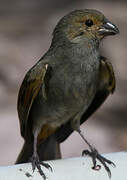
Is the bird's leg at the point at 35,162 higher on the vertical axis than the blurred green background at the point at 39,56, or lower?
higher

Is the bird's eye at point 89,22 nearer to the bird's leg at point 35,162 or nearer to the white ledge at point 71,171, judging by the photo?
the bird's leg at point 35,162

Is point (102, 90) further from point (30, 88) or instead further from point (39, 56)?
point (39, 56)

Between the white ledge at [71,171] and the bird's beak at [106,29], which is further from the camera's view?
the bird's beak at [106,29]

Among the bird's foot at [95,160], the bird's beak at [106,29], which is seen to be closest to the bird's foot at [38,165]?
the bird's foot at [95,160]

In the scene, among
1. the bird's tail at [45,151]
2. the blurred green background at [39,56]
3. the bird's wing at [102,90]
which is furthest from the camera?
the blurred green background at [39,56]

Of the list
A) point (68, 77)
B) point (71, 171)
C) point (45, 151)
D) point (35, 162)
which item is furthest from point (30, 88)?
point (71, 171)

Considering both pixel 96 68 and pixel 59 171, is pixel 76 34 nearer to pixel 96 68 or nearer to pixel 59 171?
pixel 96 68

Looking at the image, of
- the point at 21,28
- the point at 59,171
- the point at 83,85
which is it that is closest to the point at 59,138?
the point at 83,85
